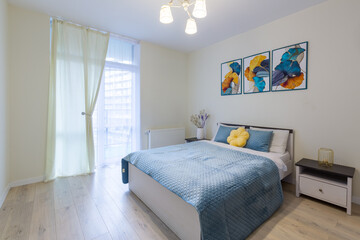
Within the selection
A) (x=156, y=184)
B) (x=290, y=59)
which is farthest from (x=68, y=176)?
(x=290, y=59)

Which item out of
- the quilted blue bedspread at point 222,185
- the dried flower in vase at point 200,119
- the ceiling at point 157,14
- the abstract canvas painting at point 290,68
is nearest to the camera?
the quilted blue bedspread at point 222,185

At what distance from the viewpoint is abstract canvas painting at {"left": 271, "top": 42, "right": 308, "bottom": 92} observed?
7.89ft

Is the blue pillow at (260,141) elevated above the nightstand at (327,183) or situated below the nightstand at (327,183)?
above

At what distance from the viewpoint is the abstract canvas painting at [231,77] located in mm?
3191

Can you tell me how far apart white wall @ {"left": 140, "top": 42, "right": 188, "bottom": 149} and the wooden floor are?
1.71m

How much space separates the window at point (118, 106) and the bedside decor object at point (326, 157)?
309 centimetres

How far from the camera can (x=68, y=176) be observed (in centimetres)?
283

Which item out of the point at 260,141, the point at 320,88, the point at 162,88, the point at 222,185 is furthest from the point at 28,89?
the point at 320,88

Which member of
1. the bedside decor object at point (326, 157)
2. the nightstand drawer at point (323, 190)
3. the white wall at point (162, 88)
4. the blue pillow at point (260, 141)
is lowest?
the nightstand drawer at point (323, 190)

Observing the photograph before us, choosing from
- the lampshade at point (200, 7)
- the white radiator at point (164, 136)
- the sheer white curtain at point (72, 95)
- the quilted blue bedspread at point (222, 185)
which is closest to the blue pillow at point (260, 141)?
the quilted blue bedspread at point (222, 185)

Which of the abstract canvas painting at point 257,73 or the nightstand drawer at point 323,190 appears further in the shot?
the abstract canvas painting at point 257,73

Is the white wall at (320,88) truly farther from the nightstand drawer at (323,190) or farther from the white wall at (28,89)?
the white wall at (28,89)

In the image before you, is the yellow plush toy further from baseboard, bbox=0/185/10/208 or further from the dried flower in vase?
baseboard, bbox=0/185/10/208

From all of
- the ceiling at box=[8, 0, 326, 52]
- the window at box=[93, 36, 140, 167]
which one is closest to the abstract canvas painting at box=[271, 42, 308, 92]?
the ceiling at box=[8, 0, 326, 52]
